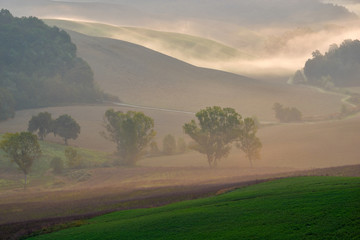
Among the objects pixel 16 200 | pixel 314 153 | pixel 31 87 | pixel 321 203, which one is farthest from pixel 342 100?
pixel 321 203

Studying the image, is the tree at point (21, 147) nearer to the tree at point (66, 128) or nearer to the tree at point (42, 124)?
the tree at point (66, 128)

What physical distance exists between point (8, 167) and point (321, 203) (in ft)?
252

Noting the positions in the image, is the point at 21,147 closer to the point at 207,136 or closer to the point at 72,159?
the point at 72,159

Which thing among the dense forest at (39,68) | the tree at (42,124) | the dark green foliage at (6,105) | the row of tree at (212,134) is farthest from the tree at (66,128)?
the dense forest at (39,68)

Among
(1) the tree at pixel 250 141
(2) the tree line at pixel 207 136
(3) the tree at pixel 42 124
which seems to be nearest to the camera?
(1) the tree at pixel 250 141

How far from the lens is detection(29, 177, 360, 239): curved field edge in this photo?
18453 millimetres

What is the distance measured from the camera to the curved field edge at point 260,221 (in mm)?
18453

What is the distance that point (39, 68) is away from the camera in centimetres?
18125

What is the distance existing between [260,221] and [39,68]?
174 m

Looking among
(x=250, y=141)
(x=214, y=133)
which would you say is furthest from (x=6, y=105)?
(x=250, y=141)

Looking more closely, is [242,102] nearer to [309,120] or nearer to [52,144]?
[309,120]

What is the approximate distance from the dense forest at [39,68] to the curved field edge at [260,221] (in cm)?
14292

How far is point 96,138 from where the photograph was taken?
404ft

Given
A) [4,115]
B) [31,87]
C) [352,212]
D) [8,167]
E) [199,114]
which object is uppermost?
[31,87]
